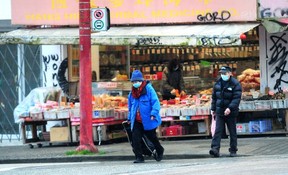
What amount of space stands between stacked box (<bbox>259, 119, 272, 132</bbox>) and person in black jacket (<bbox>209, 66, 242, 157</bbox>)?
3.61 m

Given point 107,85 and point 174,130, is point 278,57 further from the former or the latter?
point 107,85

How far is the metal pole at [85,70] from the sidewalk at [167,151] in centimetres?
58

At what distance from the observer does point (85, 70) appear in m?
19.1

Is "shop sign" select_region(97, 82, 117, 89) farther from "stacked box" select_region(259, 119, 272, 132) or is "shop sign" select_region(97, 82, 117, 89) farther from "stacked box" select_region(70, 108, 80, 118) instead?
"stacked box" select_region(259, 119, 272, 132)

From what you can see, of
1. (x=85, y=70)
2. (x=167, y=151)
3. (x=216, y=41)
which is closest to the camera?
(x=167, y=151)

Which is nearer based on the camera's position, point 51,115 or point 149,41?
point 149,41

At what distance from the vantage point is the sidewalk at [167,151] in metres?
18.2

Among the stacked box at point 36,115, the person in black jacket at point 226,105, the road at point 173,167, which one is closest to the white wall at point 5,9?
the stacked box at point 36,115

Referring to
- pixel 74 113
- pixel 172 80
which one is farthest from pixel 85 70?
pixel 172 80

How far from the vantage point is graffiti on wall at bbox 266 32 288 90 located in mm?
21703

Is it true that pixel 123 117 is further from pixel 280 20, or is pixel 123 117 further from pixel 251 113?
pixel 280 20

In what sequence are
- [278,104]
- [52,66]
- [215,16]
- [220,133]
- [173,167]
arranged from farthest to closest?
[52,66]
[215,16]
[278,104]
[220,133]
[173,167]

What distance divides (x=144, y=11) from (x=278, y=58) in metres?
3.48

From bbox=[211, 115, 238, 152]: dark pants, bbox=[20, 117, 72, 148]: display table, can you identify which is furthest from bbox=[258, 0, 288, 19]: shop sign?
bbox=[20, 117, 72, 148]: display table
